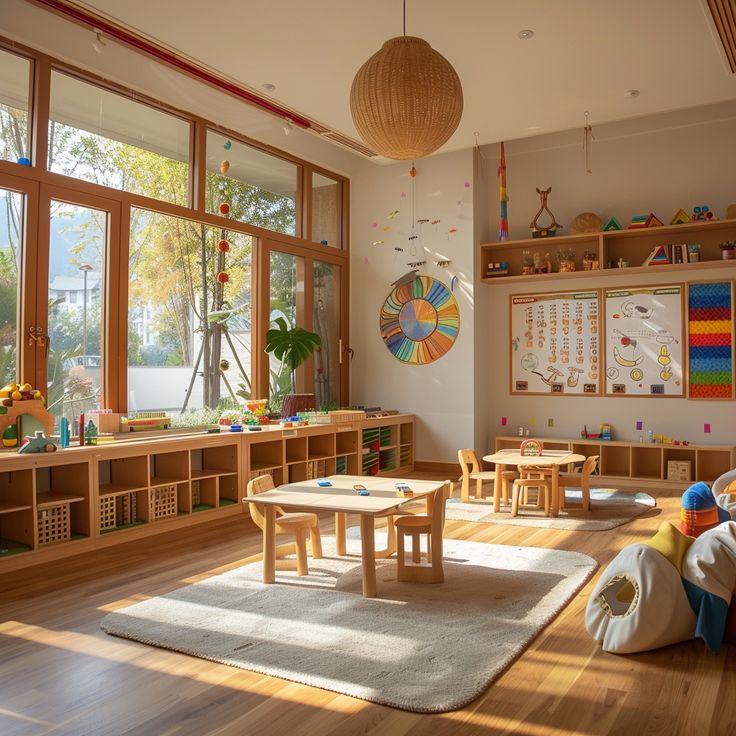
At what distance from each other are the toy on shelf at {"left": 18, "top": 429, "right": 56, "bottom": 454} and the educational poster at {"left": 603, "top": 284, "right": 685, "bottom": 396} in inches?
217

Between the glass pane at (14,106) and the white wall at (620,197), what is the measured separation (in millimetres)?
4864

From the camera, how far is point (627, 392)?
752cm

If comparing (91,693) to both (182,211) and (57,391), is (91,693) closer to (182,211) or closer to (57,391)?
(57,391)

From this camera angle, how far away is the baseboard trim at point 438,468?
8.00 m

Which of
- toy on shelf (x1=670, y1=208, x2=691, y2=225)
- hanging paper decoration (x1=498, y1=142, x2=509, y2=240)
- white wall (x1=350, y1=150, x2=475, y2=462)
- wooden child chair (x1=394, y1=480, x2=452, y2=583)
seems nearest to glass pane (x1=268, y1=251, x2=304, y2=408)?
white wall (x1=350, y1=150, x2=475, y2=462)

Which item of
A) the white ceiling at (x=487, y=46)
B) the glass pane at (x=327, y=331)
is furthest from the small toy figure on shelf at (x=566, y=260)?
the glass pane at (x=327, y=331)

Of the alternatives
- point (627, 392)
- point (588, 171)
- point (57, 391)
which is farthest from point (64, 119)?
point (627, 392)

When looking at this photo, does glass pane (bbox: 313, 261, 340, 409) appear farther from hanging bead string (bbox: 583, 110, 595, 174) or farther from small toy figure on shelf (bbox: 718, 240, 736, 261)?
small toy figure on shelf (bbox: 718, 240, 736, 261)

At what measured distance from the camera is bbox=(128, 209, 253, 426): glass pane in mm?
5871

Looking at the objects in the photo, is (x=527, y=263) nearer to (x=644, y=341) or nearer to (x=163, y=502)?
(x=644, y=341)

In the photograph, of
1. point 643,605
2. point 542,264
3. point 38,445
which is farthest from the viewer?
point 542,264

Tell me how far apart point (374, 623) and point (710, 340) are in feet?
17.2

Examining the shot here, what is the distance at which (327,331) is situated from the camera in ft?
27.1

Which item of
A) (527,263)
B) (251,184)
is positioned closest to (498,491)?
(527,263)
